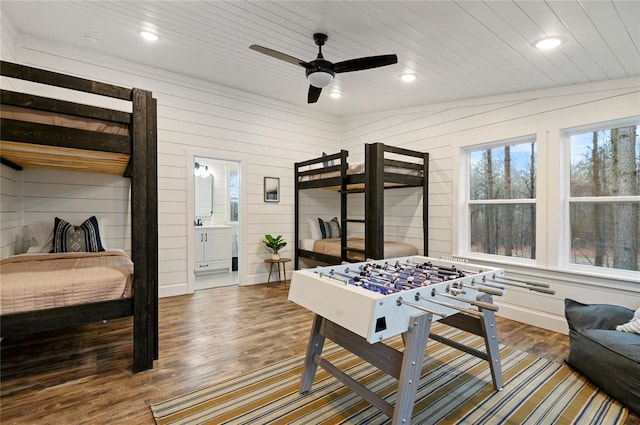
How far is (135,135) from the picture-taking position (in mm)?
2182

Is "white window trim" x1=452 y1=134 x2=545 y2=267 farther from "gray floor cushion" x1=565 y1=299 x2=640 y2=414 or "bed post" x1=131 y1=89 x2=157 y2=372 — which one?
"bed post" x1=131 y1=89 x2=157 y2=372

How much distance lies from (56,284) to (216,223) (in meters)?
4.36

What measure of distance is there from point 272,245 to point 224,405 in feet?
9.73

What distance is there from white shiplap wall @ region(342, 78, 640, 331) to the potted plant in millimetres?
1780

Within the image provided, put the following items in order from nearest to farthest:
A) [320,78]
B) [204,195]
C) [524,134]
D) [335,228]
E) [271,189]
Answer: [320,78], [524,134], [271,189], [335,228], [204,195]

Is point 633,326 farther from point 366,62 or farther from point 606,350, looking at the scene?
point 366,62

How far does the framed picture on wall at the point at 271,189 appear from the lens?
15.9 feet

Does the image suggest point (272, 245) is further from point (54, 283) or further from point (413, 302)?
point (413, 302)

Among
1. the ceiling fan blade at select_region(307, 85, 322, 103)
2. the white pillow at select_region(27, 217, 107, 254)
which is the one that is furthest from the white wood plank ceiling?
the white pillow at select_region(27, 217, 107, 254)

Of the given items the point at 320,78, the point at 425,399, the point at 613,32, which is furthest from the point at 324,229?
the point at 613,32

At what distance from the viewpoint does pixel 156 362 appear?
2.35 meters

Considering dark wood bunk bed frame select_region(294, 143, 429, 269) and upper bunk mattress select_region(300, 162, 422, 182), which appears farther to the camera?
upper bunk mattress select_region(300, 162, 422, 182)

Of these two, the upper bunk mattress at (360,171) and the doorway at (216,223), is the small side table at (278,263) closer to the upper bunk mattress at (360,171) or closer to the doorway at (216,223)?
the doorway at (216,223)

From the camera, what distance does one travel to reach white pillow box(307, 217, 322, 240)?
202 inches
